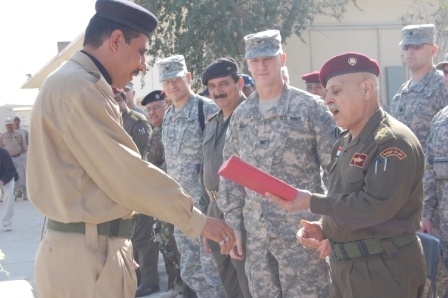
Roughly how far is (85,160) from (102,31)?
2.12ft

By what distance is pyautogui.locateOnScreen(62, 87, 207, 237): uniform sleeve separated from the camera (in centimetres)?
327

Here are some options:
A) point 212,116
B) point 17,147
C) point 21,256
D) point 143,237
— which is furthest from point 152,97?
point 17,147

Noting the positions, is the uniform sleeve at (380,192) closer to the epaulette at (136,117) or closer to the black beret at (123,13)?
the black beret at (123,13)

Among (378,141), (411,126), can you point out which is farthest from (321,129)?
(411,126)

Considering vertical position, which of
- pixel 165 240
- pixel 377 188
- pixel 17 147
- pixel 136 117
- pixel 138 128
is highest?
pixel 377 188

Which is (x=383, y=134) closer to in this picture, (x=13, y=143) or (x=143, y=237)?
(x=143, y=237)

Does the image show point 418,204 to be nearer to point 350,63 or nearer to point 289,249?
point 350,63

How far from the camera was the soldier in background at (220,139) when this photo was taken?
602 cm

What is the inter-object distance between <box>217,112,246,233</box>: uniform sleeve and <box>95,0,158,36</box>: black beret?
1.83 m

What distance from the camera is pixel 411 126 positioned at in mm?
6137

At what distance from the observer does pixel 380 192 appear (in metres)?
3.63

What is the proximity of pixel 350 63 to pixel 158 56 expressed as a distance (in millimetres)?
10534

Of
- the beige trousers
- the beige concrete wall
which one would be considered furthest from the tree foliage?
the beige trousers


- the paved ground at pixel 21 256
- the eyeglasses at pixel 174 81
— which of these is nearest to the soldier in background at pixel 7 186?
the paved ground at pixel 21 256
